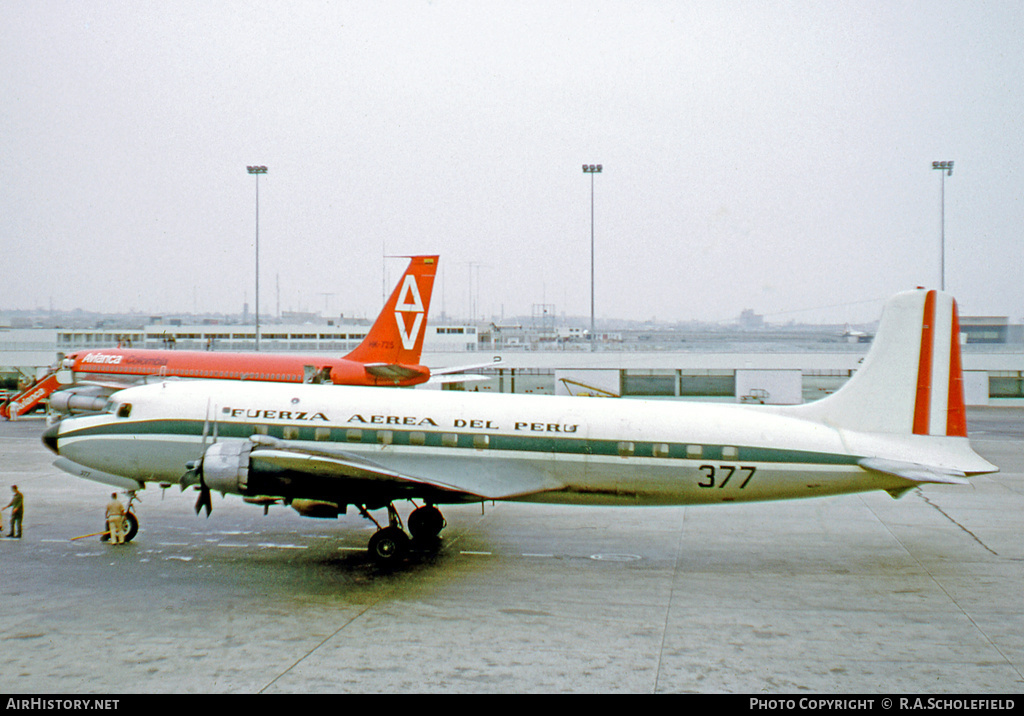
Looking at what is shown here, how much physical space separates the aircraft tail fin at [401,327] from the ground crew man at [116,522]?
16221mm

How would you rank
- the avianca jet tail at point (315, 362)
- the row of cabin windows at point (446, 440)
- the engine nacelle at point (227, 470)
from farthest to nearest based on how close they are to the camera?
the avianca jet tail at point (315, 362) → the row of cabin windows at point (446, 440) → the engine nacelle at point (227, 470)

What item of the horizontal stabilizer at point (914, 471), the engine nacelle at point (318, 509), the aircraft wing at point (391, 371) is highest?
the aircraft wing at point (391, 371)

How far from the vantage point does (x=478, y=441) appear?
56.0 feet

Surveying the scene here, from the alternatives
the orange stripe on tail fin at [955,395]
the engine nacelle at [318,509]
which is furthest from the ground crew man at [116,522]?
the orange stripe on tail fin at [955,395]

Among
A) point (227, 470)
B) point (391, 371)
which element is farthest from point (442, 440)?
point (391, 371)

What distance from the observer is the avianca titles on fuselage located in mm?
31500

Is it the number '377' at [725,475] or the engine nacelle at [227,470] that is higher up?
the engine nacelle at [227,470]

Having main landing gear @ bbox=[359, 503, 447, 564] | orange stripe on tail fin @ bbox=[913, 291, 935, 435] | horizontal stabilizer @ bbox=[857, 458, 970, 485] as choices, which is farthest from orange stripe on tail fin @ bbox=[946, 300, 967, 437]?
main landing gear @ bbox=[359, 503, 447, 564]

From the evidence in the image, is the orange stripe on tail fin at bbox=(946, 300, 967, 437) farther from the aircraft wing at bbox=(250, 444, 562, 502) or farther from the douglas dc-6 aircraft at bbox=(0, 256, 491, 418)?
the douglas dc-6 aircraft at bbox=(0, 256, 491, 418)

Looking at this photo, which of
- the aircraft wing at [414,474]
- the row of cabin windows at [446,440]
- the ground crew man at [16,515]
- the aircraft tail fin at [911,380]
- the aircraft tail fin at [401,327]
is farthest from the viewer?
the aircraft tail fin at [401,327]

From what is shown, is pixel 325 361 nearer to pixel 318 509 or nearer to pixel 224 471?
pixel 318 509

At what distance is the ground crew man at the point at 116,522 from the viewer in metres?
18.0

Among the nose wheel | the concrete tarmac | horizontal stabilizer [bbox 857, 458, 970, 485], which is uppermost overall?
horizontal stabilizer [bbox 857, 458, 970, 485]

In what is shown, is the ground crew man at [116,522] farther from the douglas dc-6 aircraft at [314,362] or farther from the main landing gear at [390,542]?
the douglas dc-6 aircraft at [314,362]
